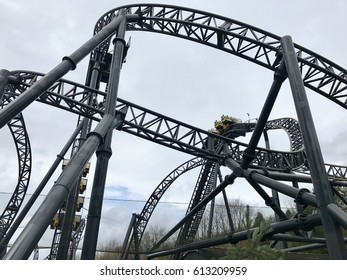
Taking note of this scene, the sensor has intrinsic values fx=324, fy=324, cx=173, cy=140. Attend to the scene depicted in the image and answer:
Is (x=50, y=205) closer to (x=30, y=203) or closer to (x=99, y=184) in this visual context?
(x=99, y=184)

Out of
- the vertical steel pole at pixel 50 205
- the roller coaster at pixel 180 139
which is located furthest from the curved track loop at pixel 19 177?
the vertical steel pole at pixel 50 205

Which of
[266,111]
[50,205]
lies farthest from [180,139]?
[50,205]

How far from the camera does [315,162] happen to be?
209 inches

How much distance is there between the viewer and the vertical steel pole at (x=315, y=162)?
15.5ft

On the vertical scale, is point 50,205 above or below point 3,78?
below

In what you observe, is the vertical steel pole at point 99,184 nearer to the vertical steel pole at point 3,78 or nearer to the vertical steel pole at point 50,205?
the vertical steel pole at point 50,205

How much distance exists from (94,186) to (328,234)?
4.39 m

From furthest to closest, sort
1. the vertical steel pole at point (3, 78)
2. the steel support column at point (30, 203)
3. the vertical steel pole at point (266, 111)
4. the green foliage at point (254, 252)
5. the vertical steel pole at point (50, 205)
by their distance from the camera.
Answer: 1. the steel support column at point (30, 203)
2. the vertical steel pole at point (3, 78)
3. the vertical steel pole at point (266, 111)
4. the green foliage at point (254, 252)
5. the vertical steel pole at point (50, 205)

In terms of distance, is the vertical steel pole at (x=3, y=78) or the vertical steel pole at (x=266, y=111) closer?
the vertical steel pole at (x=266, y=111)

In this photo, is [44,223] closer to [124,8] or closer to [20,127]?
[124,8]

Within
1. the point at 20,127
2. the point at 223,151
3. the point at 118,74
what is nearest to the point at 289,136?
the point at 223,151

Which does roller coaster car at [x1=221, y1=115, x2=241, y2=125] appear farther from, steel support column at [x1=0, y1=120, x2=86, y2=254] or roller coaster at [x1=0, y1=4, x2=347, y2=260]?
steel support column at [x1=0, y1=120, x2=86, y2=254]

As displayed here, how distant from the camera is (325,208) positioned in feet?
16.3
